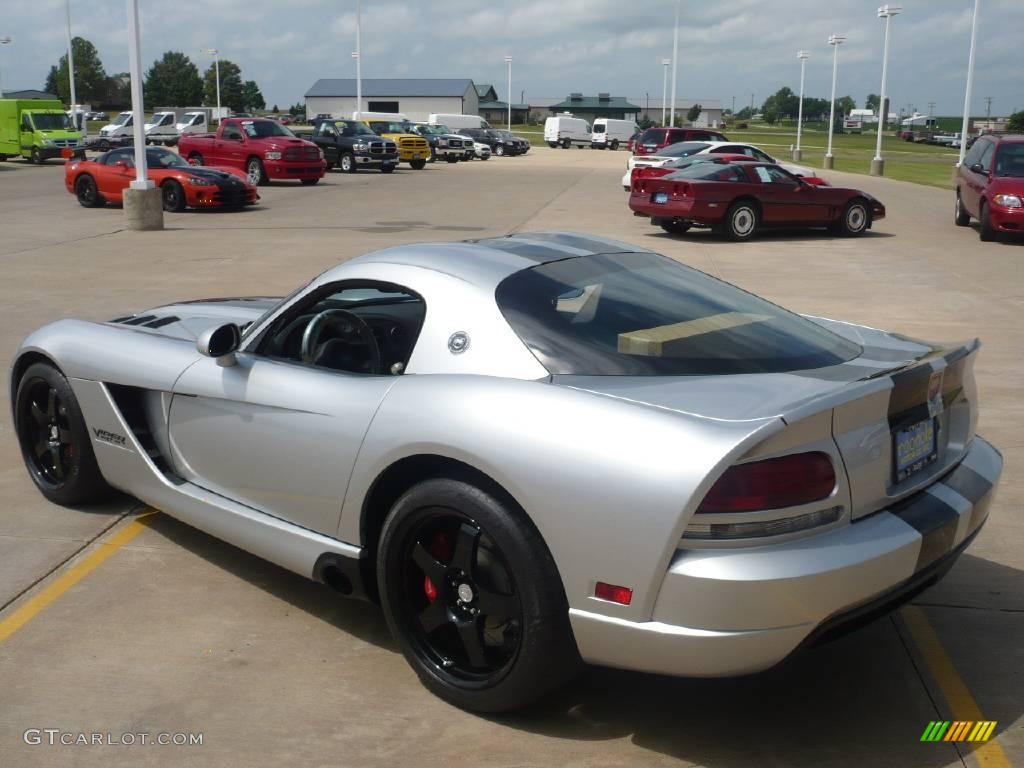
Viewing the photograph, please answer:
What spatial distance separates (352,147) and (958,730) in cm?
3602

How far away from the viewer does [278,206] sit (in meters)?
24.8

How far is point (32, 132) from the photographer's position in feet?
141

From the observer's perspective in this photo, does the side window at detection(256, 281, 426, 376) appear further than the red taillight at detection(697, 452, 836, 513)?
Yes

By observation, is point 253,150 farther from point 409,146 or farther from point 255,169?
point 409,146

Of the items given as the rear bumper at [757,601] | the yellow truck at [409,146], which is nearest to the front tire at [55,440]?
the rear bumper at [757,601]

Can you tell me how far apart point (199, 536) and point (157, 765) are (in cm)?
196

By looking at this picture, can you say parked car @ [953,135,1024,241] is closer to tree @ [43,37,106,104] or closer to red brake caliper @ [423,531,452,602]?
red brake caliper @ [423,531,452,602]

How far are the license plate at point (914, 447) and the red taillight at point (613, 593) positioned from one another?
3.06 feet

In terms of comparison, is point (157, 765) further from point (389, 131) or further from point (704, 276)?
point (389, 131)

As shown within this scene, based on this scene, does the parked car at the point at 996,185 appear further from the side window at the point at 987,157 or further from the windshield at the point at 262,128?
the windshield at the point at 262,128

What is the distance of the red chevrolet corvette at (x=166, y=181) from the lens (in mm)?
22891

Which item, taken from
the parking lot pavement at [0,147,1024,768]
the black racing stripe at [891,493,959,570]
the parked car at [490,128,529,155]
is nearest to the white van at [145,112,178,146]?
the parked car at [490,128,529,155]

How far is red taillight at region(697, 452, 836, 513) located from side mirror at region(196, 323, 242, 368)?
2093mm

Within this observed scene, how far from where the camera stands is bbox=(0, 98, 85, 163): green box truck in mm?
42969
